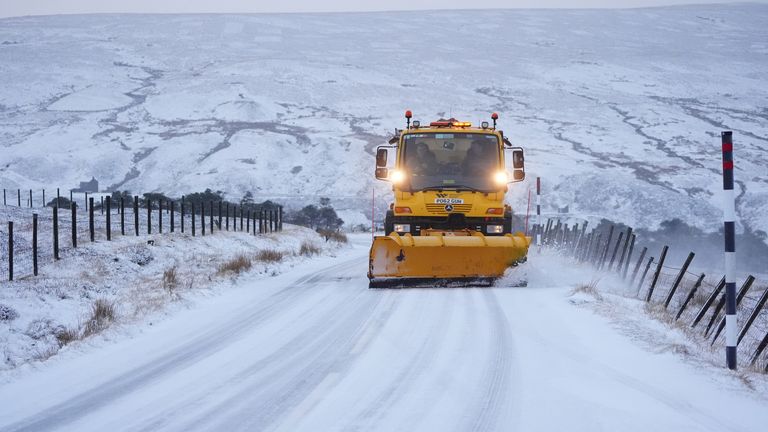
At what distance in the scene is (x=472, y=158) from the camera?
46.1ft

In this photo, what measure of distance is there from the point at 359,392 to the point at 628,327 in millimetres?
3980

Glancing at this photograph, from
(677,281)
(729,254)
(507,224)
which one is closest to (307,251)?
(507,224)

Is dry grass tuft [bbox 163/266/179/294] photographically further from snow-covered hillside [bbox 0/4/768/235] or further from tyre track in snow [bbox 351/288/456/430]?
snow-covered hillside [bbox 0/4/768/235]

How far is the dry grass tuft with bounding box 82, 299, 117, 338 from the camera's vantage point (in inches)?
318

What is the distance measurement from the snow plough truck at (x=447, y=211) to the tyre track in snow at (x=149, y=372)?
2.47 m

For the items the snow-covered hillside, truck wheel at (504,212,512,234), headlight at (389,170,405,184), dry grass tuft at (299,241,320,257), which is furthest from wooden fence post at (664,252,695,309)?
the snow-covered hillside

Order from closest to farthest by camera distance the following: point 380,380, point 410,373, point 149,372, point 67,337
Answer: point 380,380 → point 410,373 → point 149,372 → point 67,337

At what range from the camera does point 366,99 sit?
84062 mm

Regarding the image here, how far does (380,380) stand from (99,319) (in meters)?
4.60

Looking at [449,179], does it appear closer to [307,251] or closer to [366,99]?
[307,251]

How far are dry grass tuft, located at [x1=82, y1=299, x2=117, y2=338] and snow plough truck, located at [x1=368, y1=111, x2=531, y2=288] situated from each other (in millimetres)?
4584

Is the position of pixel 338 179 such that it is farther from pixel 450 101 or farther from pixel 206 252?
pixel 206 252

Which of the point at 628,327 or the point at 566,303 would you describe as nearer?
the point at 628,327

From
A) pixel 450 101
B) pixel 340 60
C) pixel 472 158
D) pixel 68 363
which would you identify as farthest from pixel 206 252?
pixel 340 60
